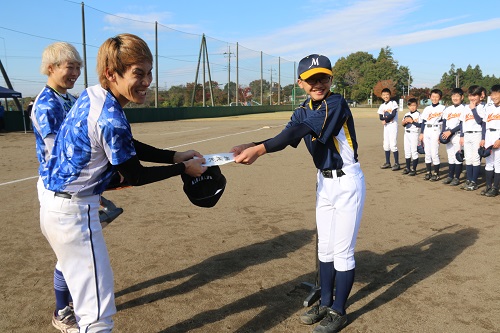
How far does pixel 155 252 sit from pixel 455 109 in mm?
7497

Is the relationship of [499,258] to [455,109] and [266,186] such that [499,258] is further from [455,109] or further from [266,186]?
[455,109]

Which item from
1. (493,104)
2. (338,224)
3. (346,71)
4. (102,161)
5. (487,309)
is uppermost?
(346,71)

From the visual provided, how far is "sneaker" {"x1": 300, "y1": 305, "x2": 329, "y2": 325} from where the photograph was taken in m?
3.36

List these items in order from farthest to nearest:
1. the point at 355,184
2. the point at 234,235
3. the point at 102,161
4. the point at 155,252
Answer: the point at 234,235
the point at 155,252
the point at 355,184
the point at 102,161

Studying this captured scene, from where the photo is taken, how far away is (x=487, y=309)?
352 centimetres

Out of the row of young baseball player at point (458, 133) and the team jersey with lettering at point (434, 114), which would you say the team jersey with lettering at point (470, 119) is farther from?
the team jersey with lettering at point (434, 114)

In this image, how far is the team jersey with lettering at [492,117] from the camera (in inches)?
301

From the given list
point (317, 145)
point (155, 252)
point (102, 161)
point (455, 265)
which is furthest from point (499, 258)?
point (102, 161)

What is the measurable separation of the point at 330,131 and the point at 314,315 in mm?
1563

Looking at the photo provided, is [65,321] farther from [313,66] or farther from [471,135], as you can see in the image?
[471,135]

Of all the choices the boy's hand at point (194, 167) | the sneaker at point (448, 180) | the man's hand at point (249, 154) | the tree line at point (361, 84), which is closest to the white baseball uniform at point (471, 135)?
the sneaker at point (448, 180)

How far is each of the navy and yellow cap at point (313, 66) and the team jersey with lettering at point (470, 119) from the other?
647cm

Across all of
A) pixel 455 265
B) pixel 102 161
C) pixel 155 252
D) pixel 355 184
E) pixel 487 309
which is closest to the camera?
pixel 102 161

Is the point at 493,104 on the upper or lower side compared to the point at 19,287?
upper
